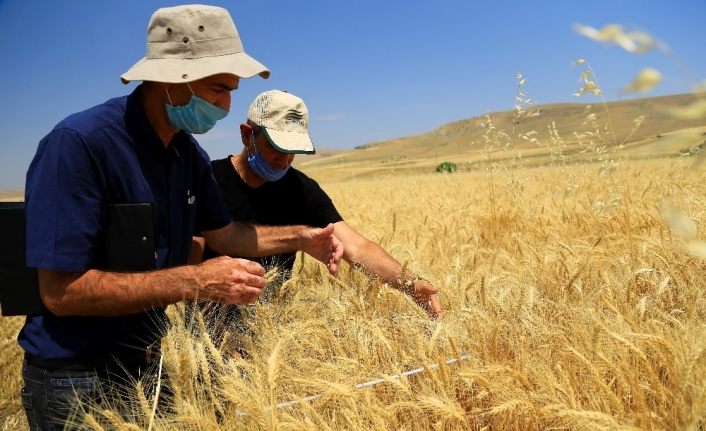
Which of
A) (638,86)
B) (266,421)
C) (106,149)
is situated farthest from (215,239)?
(638,86)

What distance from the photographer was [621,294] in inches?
72.2

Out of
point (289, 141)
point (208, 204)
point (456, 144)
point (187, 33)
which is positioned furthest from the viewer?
point (456, 144)

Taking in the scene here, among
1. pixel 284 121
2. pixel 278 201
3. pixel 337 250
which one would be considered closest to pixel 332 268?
pixel 337 250

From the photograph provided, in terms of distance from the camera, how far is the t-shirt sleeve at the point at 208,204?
84.7 inches

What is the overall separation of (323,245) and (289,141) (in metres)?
0.54

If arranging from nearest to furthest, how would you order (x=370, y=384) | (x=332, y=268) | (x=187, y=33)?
(x=370, y=384) < (x=187, y=33) < (x=332, y=268)

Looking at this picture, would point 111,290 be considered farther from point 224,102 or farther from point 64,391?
point 224,102

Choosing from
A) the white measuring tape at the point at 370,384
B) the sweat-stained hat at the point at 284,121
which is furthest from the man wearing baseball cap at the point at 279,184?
the white measuring tape at the point at 370,384

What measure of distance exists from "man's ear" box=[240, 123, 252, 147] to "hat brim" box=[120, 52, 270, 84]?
98 centimetres

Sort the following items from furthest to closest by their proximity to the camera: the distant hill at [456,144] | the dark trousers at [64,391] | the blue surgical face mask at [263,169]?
the distant hill at [456,144], the blue surgical face mask at [263,169], the dark trousers at [64,391]

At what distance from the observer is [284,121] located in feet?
8.69

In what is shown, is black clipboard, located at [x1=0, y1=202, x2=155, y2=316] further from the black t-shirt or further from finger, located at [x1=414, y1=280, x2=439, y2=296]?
the black t-shirt

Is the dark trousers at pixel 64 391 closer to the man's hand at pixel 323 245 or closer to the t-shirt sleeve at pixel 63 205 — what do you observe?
the t-shirt sleeve at pixel 63 205

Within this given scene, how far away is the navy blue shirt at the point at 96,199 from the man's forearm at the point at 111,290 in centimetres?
6
